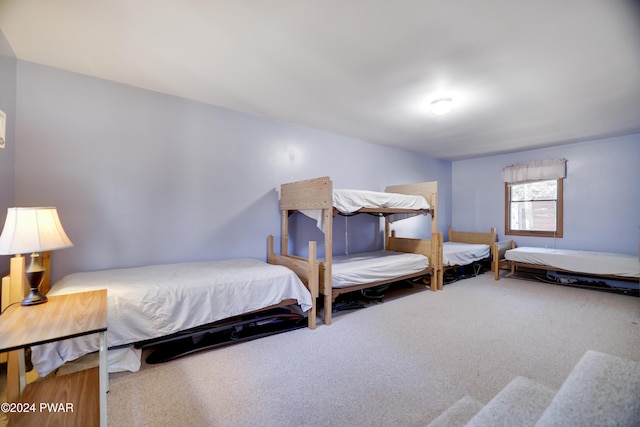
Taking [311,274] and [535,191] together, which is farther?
[535,191]

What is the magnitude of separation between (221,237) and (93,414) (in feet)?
6.37

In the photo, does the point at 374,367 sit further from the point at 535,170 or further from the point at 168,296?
the point at 535,170

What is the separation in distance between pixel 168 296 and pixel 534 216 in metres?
5.89

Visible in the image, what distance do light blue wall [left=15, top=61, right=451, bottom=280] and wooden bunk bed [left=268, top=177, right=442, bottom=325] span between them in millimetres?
319

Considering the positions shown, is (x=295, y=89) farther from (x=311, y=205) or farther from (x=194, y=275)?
(x=194, y=275)

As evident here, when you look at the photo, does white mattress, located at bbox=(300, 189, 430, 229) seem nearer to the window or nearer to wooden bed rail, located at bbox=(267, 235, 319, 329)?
wooden bed rail, located at bbox=(267, 235, 319, 329)

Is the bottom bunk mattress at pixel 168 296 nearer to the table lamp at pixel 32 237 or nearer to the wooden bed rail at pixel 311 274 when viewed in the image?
the wooden bed rail at pixel 311 274

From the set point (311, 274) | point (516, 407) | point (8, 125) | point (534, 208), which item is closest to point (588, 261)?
point (534, 208)

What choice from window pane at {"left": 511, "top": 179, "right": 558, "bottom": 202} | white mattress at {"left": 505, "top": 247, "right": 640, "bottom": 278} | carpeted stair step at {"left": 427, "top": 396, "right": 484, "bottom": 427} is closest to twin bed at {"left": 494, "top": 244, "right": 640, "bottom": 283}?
white mattress at {"left": 505, "top": 247, "right": 640, "bottom": 278}

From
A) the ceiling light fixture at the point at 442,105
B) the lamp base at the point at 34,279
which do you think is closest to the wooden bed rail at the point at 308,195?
the ceiling light fixture at the point at 442,105

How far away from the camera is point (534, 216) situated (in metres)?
4.93

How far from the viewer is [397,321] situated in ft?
9.15

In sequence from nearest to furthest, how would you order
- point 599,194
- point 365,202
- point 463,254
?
1. point 365,202
2. point 599,194
3. point 463,254

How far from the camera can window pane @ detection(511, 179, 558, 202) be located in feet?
15.5
